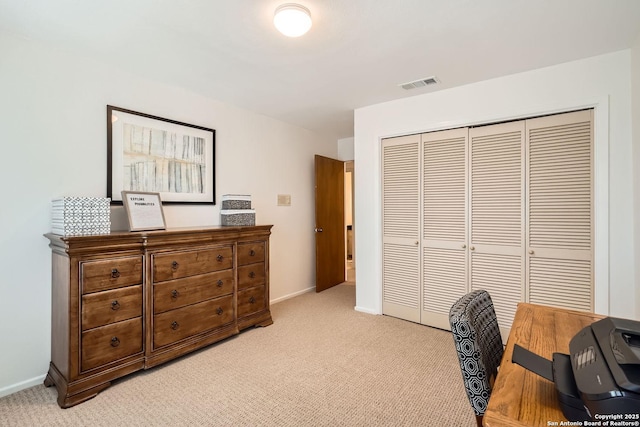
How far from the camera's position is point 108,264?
2195 mm

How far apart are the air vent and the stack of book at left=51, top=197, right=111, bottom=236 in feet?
9.19

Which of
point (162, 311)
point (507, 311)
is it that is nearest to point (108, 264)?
point (162, 311)

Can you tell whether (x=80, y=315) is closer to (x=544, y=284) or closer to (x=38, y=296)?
(x=38, y=296)

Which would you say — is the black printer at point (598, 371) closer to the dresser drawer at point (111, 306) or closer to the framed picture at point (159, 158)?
Result: the dresser drawer at point (111, 306)

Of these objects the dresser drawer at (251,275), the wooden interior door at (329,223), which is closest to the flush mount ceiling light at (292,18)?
the dresser drawer at (251,275)

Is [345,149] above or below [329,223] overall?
above

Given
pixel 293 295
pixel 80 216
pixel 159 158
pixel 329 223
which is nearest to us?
pixel 80 216

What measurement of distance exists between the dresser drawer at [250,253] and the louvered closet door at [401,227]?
4.72ft

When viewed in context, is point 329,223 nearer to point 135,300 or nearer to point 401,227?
point 401,227

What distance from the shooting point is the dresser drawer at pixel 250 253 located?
10.2 ft

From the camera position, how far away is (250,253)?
321cm

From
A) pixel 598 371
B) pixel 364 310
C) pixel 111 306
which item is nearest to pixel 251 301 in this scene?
pixel 111 306

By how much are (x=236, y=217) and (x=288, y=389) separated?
1742mm

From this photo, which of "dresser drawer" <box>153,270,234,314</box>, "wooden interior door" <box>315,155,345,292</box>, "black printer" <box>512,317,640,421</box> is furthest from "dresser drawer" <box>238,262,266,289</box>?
"black printer" <box>512,317,640,421</box>
